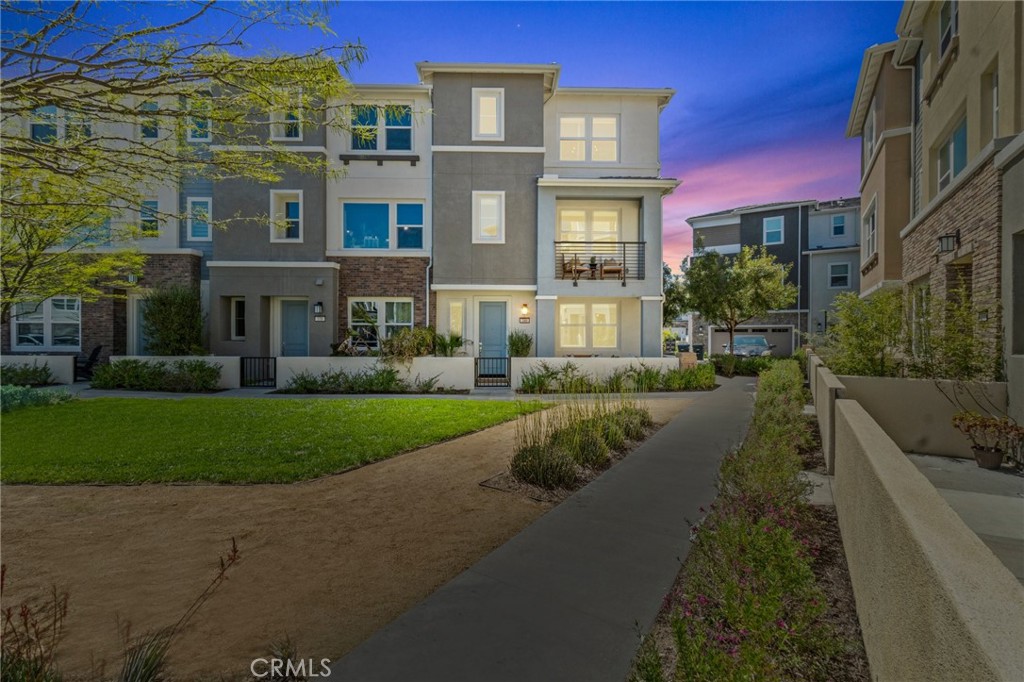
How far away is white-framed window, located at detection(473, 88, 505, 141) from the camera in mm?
16812

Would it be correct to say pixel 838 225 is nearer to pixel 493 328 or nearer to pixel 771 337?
pixel 771 337

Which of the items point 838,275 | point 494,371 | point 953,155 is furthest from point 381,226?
point 838,275

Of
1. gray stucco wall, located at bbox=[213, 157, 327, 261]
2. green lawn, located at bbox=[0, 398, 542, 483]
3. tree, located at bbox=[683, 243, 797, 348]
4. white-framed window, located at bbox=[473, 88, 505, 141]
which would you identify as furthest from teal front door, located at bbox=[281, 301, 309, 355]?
tree, located at bbox=[683, 243, 797, 348]

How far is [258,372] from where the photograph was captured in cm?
1573

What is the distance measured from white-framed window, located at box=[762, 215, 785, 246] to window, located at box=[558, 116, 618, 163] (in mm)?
19318

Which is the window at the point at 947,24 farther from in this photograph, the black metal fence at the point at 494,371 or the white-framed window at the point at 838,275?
the white-framed window at the point at 838,275

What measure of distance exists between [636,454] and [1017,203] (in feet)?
22.0

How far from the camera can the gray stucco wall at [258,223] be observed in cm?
1619

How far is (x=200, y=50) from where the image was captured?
4188 millimetres

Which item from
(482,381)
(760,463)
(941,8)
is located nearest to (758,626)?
(760,463)

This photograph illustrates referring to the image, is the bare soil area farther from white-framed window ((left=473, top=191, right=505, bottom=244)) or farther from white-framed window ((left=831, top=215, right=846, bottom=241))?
white-framed window ((left=831, top=215, right=846, bottom=241))

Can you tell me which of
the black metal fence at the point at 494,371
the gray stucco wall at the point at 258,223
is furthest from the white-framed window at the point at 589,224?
the gray stucco wall at the point at 258,223

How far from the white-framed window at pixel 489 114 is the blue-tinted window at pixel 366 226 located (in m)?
4.40

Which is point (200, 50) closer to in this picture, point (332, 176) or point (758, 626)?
point (332, 176)
